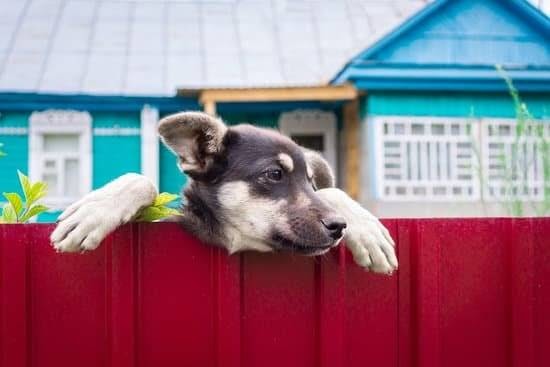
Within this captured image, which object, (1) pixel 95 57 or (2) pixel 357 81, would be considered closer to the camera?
(2) pixel 357 81

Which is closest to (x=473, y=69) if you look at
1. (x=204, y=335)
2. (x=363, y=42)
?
(x=363, y=42)

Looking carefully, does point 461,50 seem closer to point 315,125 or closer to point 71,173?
point 315,125

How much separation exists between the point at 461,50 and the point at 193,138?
8.77 m

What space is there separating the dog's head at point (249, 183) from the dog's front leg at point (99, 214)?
0.24m

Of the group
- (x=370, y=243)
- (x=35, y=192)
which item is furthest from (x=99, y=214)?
(x=370, y=243)

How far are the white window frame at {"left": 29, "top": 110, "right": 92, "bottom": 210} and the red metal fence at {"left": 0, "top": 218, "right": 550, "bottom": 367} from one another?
8985 millimetres

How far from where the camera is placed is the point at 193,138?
2.60m

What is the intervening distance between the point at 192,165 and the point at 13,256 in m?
0.74

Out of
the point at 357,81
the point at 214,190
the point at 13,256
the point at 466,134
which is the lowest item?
the point at 13,256

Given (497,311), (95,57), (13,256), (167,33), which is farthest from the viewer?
(167,33)

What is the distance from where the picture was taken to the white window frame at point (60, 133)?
11.0 metres

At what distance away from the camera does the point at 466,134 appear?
1069 centimetres

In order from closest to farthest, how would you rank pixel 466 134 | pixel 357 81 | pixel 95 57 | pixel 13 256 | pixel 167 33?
1. pixel 13 256
2. pixel 357 81
3. pixel 466 134
4. pixel 95 57
5. pixel 167 33

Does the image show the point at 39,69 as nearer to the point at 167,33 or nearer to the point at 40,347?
the point at 167,33
